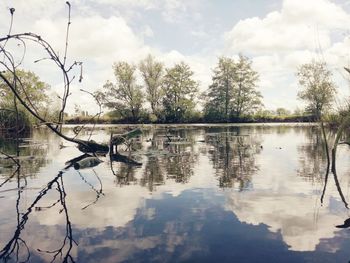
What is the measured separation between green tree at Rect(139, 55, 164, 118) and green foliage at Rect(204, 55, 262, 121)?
9.85 metres

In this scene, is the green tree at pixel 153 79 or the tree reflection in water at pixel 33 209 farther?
the green tree at pixel 153 79

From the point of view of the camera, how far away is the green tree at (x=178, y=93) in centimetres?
6844

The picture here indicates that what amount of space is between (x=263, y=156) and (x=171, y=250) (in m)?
9.56

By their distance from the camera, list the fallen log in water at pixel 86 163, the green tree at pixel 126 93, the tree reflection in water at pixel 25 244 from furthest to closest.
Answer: the green tree at pixel 126 93, the fallen log in water at pixel 86 163, the tree reflection in water at pixel 25 244

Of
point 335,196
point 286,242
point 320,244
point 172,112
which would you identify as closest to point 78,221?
point 286,242

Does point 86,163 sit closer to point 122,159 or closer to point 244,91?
point 122,159

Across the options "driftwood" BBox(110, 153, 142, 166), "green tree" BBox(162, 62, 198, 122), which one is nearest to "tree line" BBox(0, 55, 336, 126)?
"green tree" BBox(162, 62, 198, 122)

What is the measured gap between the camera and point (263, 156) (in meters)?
13.0

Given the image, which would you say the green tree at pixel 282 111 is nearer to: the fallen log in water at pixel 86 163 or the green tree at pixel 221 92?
the green tree at pixel 221 92

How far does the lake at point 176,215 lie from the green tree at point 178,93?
5851 cm

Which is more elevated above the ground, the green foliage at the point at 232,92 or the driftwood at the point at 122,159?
the green foliage at the point at 232,92

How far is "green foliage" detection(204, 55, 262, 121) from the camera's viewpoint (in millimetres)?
68125

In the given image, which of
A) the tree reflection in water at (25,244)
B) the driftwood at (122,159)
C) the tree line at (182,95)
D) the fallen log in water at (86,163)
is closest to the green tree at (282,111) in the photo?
the tree line at (182,95)

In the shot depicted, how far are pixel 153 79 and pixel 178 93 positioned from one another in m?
6.05
